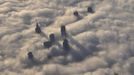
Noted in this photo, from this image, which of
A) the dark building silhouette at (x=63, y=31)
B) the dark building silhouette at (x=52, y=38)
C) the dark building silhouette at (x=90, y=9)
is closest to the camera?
the dark building silhouette at (x=52, y=38)

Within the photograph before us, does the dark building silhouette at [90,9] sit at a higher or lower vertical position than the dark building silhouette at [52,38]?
higher

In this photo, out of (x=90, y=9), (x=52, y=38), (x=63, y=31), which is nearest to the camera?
(x=52, y=38)

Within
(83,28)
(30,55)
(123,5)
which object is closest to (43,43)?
(30,55)

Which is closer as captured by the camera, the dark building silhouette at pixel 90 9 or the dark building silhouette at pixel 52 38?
the dark building silhouette at pixel 52 38

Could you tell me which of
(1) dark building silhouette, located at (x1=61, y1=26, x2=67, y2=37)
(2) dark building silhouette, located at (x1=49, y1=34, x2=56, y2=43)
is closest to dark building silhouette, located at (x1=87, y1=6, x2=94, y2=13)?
(1) dark building silhouette, located at (x1=61, y1=26, x2=67, y2=37)

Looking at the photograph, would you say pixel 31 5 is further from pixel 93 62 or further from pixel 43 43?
pixel 93 62

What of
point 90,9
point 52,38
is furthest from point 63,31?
point 90,9

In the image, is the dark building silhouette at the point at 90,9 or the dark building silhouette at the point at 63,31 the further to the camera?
the dark building silhouette at the point at 90,9

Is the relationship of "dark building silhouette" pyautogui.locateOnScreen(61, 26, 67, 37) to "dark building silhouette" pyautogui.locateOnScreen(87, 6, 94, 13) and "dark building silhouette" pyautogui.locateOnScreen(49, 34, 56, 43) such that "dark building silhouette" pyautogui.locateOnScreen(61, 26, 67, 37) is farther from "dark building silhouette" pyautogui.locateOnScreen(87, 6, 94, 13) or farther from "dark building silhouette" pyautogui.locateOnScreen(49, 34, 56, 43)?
"dark building silhouette" pyautogui.locateOnScreen(87, 6, 94, 13)

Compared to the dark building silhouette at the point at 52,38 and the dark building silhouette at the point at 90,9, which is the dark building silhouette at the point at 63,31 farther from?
the dark building silhouette at the point at 90,9

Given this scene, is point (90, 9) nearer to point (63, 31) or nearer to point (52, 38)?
point (63, 31)

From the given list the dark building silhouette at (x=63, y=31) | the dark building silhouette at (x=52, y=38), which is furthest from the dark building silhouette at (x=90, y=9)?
the dark building silhouette at (x=52, y=38)

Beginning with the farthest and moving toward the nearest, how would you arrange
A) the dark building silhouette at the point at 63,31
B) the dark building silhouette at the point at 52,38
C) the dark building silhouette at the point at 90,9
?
the dark building silhouette at the point at 90,9, the dark building silhouette at the point at 63,31, the dark building silhouette at the point at 52,38
